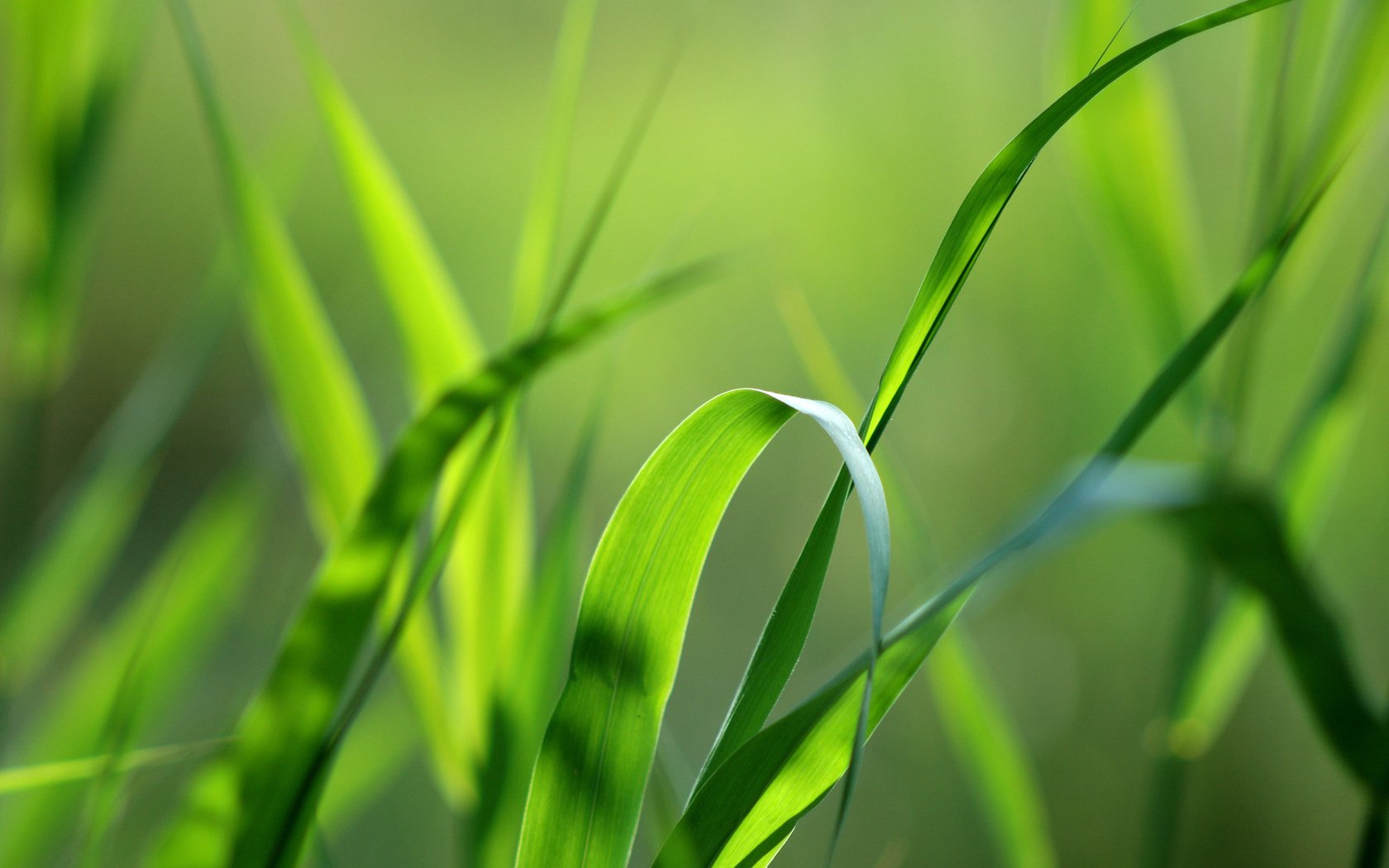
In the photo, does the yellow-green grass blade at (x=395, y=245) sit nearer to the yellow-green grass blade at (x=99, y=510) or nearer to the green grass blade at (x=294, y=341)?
the green grass blade at (x=294, y=341)

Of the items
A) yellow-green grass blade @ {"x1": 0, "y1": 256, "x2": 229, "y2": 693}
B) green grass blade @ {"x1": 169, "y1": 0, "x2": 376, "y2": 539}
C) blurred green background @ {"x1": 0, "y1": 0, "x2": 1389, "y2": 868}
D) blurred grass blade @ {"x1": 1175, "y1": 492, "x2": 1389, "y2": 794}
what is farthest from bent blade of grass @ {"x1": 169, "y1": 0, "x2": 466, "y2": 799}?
blurred green background @ {"x1": 0, "y1": 0, "x2": 1389, "y2": 868}

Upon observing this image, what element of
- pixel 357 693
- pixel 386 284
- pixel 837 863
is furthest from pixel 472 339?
pixel 837 863

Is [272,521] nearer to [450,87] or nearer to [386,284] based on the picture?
[450,87]

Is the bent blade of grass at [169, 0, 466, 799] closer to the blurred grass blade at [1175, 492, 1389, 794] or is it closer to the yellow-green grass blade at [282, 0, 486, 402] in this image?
the yellow-green grass blade at [282, 0, 486, 402]

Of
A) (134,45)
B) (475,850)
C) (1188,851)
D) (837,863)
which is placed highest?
(134,45)

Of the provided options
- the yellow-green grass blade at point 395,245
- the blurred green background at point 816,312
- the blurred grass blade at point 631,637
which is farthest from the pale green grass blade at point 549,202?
the blurred green background at point 816,312

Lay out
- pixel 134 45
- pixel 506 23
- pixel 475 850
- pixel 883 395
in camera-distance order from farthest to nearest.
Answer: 1. pixel 506 23
2. pixel 134 45
3. pixel 475 850
4. pixel 883 395
